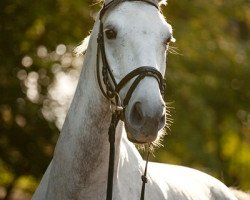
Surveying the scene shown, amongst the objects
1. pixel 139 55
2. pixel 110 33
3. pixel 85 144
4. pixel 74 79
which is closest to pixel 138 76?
pixel 139 55

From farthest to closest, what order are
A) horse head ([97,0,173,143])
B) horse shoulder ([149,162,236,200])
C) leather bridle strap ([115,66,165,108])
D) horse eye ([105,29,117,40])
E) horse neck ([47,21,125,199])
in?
horse shoulder ([149,162,236,200]), horse neck ([47,21,125,199]), horse eye ([105,29,117,40]), leather bridle strap ([115,66,165,108]), horse head ([97,0,173,143])

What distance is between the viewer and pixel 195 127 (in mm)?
11867

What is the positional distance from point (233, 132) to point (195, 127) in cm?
162

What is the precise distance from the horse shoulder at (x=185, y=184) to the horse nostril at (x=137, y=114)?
1.22m

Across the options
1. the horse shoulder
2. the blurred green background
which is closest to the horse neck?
the horse shoulder

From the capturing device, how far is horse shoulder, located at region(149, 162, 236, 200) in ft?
17.4

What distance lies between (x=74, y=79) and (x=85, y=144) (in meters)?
6.81

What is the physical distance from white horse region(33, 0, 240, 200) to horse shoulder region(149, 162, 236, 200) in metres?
0.40

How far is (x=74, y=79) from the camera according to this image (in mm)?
11133

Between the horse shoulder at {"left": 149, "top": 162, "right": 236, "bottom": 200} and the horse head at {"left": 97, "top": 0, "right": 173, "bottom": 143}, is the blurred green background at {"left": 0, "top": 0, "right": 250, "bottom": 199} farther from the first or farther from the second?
the horse head at {"left": 97, "top": 0, "right": 173, "bottom": 143}

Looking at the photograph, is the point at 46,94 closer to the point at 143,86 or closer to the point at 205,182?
the point at 205,182

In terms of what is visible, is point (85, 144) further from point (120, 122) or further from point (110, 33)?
point (110, 33)

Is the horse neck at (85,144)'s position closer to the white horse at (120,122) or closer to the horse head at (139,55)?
the white horse at (120,122)

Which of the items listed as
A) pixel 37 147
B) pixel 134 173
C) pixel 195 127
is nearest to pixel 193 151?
pixel 195 127
